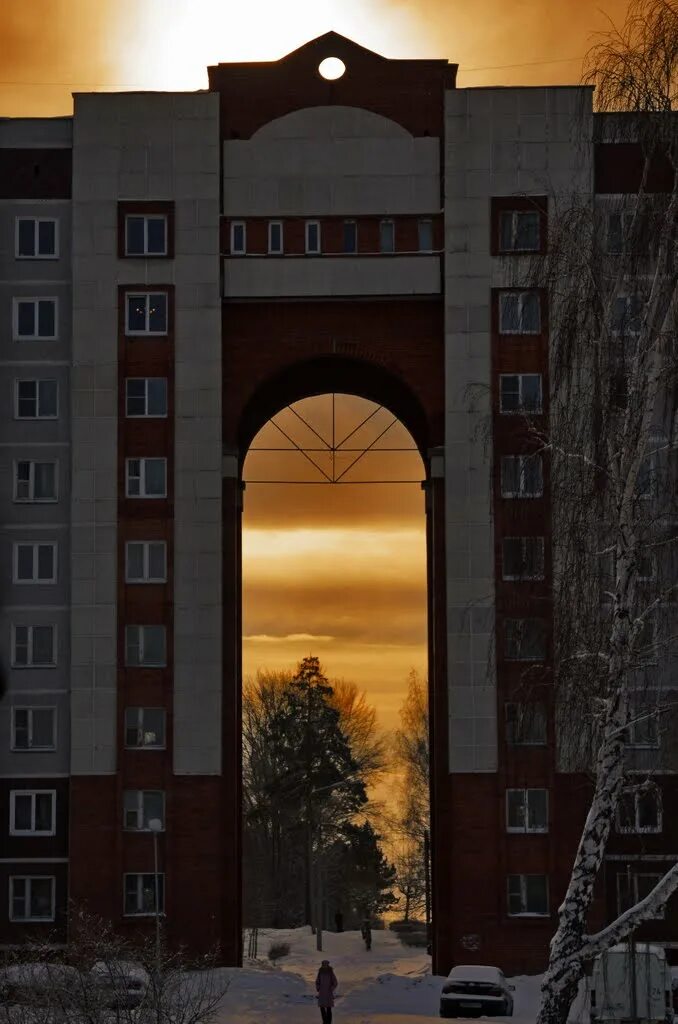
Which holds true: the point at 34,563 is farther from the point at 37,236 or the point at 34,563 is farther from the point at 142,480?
the point at 37,236

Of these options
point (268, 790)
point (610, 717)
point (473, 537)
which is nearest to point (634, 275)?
point (610, 717)

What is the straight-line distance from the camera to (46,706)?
59.2m

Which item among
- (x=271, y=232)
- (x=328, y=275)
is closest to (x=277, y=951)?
(x=328, y=275)

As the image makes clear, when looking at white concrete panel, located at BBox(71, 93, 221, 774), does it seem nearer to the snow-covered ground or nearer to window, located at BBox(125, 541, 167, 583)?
window, located at BBox(125, 541, 167, 583)

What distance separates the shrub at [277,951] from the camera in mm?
85781

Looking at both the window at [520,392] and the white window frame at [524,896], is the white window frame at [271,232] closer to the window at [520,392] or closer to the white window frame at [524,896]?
the window at [520,392]

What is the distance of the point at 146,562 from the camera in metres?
58.9

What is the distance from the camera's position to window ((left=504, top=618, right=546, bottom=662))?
4209 cm

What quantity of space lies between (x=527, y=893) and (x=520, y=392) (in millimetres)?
15634

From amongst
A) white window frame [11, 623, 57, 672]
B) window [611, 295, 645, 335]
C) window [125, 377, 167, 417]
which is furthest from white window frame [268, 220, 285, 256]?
window [611, 295, 645, 335]

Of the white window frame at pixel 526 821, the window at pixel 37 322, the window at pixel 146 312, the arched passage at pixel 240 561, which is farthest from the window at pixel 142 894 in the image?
the window at pixel 37 322

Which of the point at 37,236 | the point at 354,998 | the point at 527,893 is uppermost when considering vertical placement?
the point at 37,236

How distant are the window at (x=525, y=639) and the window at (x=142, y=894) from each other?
12891 millimetres

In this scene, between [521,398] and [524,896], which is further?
[521,398]
